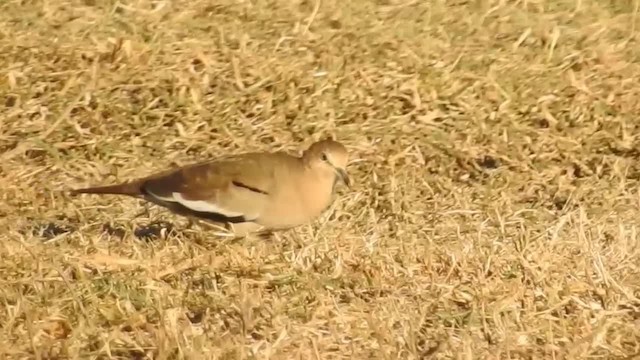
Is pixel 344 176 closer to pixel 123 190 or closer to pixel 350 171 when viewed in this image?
pixel 350 171

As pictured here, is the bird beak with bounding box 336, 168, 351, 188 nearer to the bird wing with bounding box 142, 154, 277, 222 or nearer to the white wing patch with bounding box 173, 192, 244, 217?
the bird wing with bounding box 142, 154, 277, 222

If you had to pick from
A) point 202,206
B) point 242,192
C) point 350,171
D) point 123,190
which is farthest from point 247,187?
point 350,171

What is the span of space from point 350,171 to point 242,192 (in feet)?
3.03

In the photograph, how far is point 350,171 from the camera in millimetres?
5602

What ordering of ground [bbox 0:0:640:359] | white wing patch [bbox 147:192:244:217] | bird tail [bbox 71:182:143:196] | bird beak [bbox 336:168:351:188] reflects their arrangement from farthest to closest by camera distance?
1. bird beak [bbox 336:168:351:188]
2. bird tail [bbox 71:182:143:196]
3. white wing patch [bbox 147:192:244:217]
4. ground [bbox 0:0:640:359]

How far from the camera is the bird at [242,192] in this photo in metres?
4.72

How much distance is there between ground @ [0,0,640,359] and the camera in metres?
3.88

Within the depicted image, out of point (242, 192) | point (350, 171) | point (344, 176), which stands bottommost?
point (350, 171)

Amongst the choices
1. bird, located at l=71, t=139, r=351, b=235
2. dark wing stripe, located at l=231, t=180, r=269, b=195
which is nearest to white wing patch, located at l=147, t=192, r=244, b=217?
bird, located at l=71, t=139, r=351, b=235

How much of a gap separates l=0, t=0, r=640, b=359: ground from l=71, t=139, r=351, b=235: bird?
9 cm

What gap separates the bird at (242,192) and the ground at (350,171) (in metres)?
0.09

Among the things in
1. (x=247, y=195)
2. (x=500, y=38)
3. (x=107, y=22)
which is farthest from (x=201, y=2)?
(x=247, y=195)

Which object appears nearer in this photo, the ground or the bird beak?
the ground

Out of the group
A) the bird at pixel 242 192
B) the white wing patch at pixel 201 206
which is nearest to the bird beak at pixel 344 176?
the bird at pixel 242 192
